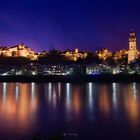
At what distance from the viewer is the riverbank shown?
66.5m

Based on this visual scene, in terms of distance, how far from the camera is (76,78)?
6681cm

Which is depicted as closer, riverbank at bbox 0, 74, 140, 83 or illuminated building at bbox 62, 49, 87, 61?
riverbank at bbox 0, 74, 140, 83

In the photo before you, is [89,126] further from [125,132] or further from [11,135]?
[11,135]

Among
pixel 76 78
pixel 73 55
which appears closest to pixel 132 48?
pixel 73 55

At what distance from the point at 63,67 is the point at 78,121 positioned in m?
65.6

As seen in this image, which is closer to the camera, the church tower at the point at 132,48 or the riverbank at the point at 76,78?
the riverbank at the point at 76,78

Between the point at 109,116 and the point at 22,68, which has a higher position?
the point at 22,68

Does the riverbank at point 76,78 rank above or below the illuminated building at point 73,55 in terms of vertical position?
below

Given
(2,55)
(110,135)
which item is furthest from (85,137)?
(2,55)

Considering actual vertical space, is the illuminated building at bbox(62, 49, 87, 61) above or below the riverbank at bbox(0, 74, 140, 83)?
above

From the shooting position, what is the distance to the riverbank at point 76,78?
66.5 meters

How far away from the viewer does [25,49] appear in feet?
390

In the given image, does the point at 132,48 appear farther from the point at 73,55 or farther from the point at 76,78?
the point at 76,78

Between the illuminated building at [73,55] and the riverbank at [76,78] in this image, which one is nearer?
the riverbank at [76,78]
